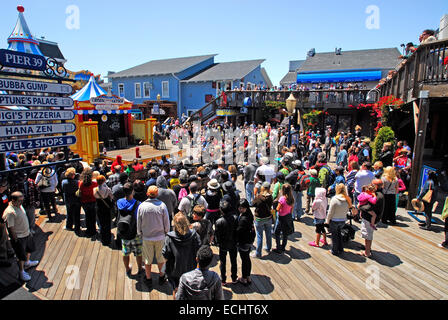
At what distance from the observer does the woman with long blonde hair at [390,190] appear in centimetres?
651

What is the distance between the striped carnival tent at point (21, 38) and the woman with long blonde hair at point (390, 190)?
18511 mm

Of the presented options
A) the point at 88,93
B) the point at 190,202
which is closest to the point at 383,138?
the point at 190,202

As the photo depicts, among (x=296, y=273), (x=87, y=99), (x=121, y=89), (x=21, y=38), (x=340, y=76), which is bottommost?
(x=296, y=273)

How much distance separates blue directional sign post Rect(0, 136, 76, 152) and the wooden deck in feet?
6.08

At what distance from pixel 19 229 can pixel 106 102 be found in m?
11.7

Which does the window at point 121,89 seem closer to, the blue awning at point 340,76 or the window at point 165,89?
the window at point 165,89

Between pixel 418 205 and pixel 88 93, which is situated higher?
pixel 88 93

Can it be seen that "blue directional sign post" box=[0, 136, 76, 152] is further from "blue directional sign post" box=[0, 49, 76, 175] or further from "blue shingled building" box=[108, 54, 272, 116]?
"blue shingled building" box=[108, 54, 272, 116]

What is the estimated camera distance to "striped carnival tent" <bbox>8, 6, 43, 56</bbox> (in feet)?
49.7

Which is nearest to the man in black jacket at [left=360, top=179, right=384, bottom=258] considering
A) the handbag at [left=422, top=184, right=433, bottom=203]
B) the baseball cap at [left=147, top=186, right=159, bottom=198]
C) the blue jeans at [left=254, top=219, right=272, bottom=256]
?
the blue jeans at [left=254, top=219, right=272, bottom=256]

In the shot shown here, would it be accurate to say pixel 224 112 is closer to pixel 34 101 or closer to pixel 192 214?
pixel 192 214

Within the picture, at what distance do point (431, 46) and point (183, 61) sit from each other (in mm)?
29580

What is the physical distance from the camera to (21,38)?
1523 centimetres

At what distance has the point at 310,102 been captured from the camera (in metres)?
20.3
